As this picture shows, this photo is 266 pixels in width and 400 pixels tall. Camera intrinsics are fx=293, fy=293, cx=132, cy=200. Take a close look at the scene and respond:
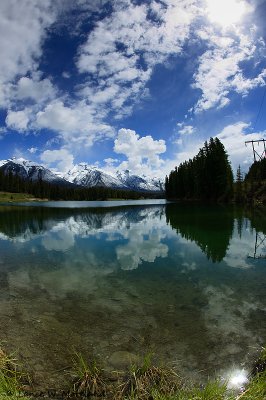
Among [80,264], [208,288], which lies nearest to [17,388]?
[208,288]

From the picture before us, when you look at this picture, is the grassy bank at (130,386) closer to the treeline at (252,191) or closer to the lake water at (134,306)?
the lake water at (134,306)

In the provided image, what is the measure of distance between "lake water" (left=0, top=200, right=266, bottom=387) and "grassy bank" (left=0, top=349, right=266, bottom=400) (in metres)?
0.41

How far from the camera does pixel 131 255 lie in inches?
803

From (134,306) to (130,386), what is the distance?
4.99 meters

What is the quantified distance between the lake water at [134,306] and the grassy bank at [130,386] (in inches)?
16.3

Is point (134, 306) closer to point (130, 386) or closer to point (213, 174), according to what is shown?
point (130, 386)

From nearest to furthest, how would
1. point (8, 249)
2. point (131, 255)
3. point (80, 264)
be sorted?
point (80, 264), point (131, 255), point (8, 249)

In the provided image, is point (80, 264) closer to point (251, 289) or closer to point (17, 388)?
point (251, 289)

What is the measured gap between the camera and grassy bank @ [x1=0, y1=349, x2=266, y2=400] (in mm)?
5602

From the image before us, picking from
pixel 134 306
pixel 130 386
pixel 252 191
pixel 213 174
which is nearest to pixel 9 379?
pixel 130 386

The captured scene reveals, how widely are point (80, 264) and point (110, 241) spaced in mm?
8221

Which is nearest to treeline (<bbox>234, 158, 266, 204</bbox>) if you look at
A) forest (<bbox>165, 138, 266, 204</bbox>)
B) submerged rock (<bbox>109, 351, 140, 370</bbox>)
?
forest (<bbox>165, 138, 266, 204</bbox>)

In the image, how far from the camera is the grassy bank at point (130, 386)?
560 cm

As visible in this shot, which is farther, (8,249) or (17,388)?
(8,249)
